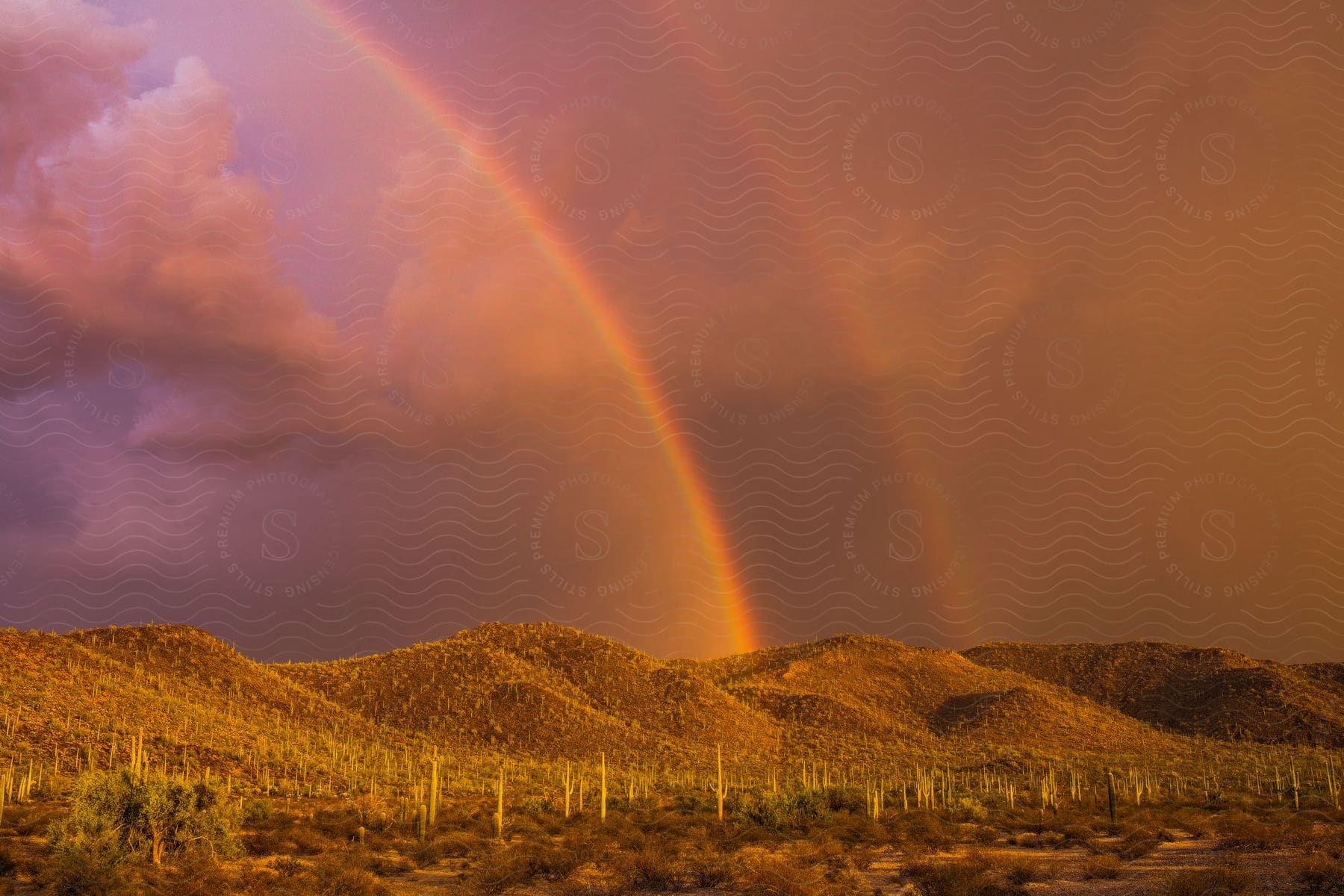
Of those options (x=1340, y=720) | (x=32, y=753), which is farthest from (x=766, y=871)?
(x=1340, y=720)

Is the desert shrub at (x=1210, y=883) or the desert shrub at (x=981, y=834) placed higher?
the desert shrub at (x=1210, y=883)

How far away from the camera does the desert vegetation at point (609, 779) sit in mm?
23281

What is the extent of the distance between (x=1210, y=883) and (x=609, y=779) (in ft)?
141

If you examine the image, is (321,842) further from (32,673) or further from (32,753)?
(32,673)

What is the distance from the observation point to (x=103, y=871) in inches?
816

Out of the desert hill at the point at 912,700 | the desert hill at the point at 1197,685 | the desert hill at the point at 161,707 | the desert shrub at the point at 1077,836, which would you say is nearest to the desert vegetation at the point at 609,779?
the desert shrub at the point at 1077,836

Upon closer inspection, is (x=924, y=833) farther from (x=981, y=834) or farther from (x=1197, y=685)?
(x=1197, y=685)

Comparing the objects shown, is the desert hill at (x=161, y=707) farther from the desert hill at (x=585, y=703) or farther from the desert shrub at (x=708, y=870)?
the desert shrub at (x=708, y=870)

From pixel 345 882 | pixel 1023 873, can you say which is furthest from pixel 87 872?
pixel 1023 873

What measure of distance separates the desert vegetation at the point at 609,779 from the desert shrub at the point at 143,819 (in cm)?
8

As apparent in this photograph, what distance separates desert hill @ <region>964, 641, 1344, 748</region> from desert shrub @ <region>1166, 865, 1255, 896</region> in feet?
258

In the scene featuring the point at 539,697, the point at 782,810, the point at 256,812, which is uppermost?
the point at 539,697

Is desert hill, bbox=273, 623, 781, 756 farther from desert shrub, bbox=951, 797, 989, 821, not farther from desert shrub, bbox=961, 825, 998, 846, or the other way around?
desert shrub, bbox=961, 825, 998, 846

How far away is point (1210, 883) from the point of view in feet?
65.2
